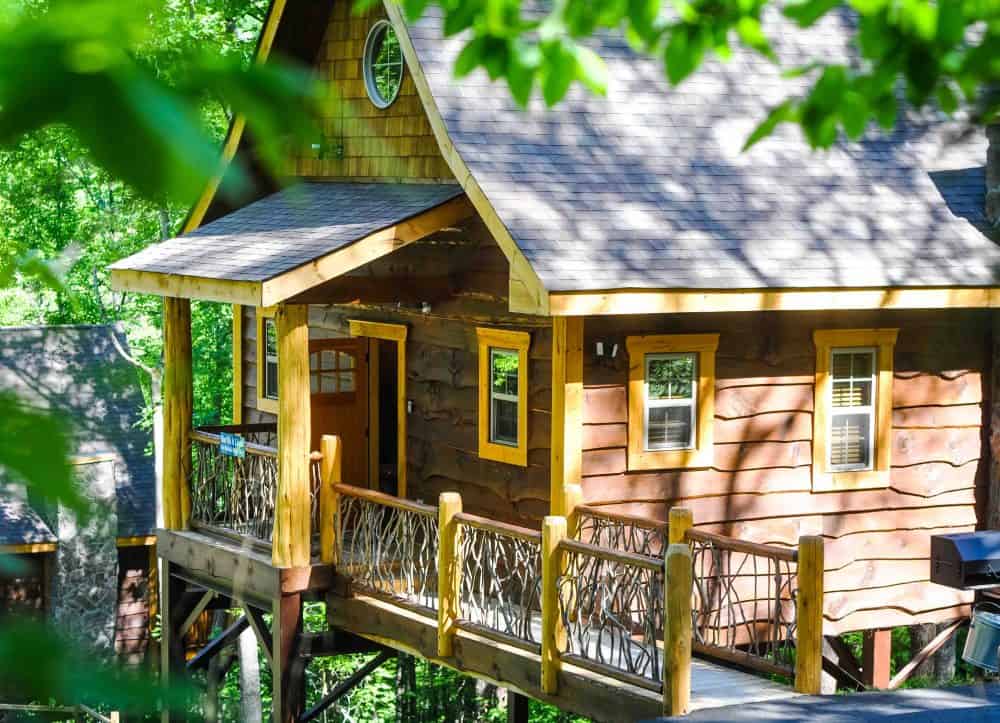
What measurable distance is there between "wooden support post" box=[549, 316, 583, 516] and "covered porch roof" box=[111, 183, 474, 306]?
1.41 m

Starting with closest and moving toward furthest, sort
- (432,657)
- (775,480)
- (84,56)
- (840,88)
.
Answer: (84,56) < (840,88) < (432,657) < (775,480)

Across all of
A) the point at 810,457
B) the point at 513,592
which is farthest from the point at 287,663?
the point at 810,457

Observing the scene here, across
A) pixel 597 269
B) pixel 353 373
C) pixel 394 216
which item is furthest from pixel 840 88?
pixel 353 373

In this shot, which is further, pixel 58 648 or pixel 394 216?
pixel 394 216

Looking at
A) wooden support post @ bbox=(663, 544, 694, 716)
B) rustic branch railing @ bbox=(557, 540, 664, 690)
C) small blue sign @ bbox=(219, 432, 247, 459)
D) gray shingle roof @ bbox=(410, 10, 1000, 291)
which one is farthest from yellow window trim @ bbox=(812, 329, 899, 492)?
small blue sign @ bbox=(219, 432, 247, 459)

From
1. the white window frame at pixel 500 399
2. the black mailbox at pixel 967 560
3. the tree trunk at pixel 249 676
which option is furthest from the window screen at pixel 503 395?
the tree trunk at pixel 249 676

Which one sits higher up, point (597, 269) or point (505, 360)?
point (597, 269)

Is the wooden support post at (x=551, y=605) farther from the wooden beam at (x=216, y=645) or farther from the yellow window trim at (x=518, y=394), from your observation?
the wooden beam at (x=216, y=645)

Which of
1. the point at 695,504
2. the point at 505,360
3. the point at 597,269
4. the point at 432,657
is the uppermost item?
the point at 597,269

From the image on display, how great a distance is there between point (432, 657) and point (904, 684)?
5605 mm

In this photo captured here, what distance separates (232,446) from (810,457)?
16.1ft

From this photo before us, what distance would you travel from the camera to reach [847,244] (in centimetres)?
1165

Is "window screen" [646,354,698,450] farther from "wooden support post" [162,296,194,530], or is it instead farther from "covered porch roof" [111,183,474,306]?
"wooden support post" [162,296,194,530]

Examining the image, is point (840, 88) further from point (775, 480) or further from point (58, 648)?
point (775, 480)
